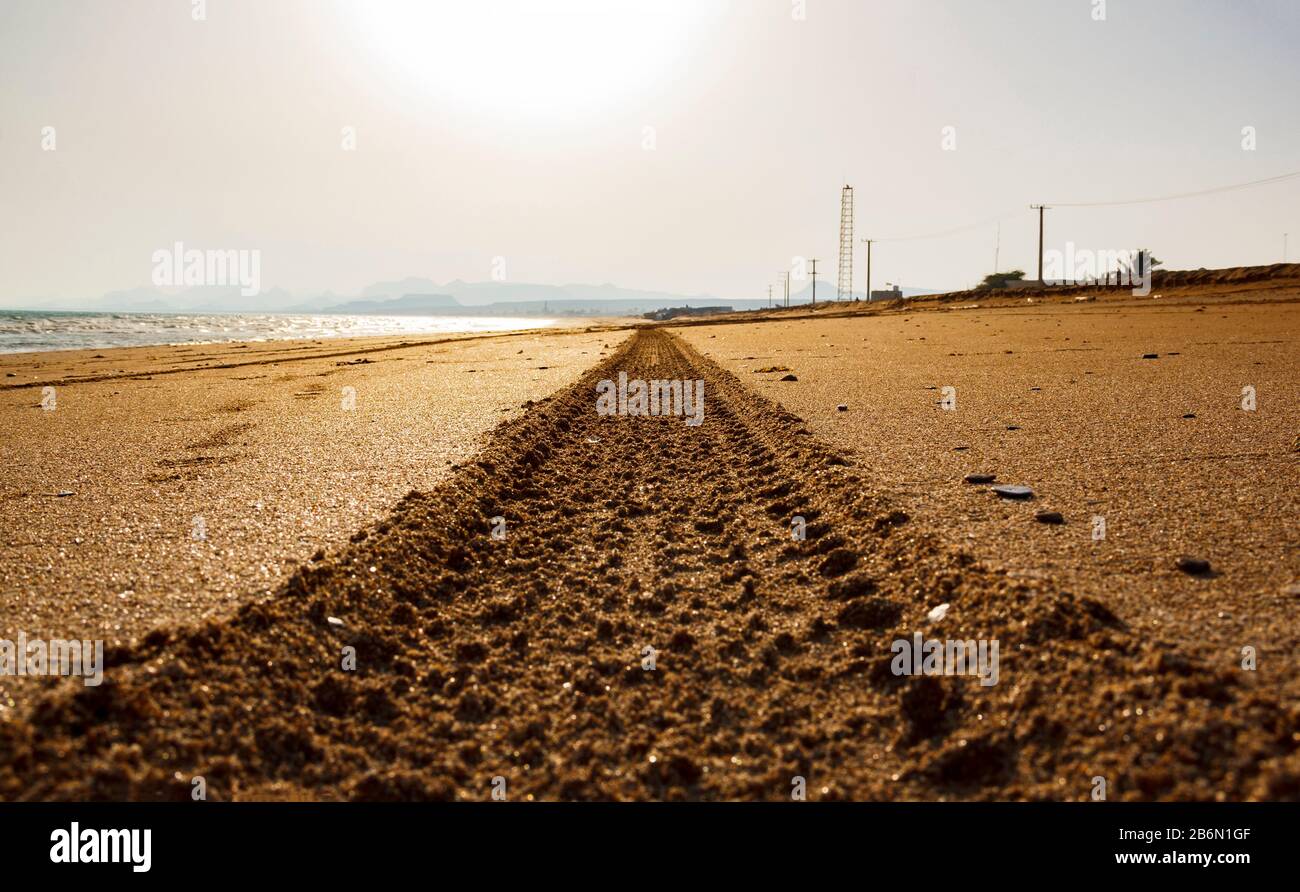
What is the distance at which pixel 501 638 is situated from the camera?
10.3ft

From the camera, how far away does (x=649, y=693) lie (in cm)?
273

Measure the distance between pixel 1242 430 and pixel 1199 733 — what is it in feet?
16.0

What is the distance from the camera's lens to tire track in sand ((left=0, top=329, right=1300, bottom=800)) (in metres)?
2.03
